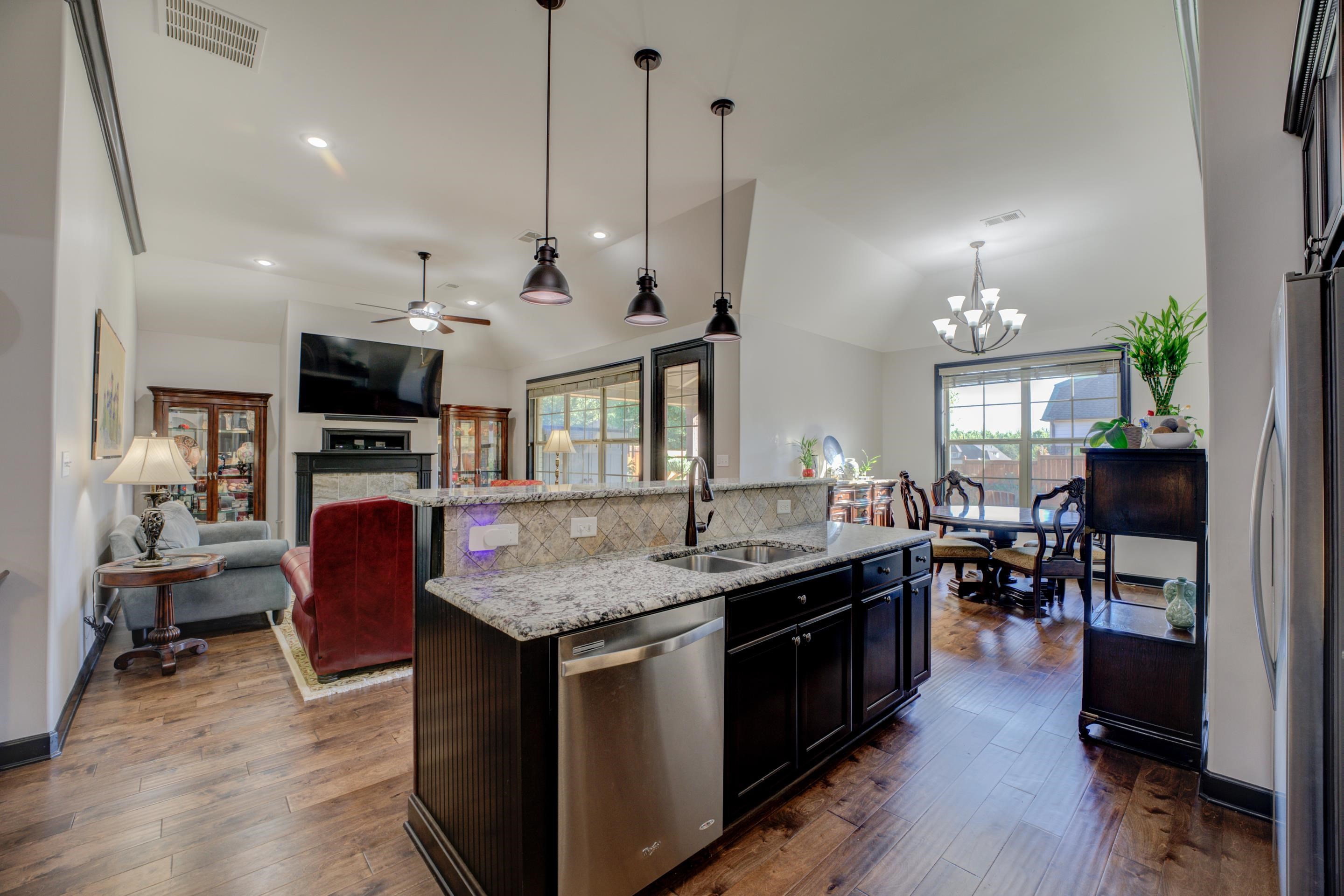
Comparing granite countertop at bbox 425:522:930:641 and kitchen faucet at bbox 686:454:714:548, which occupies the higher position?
kitchen faucet at bbox 686:454:714:548

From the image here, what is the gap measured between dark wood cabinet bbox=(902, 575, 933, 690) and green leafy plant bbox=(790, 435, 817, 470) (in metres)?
3.14

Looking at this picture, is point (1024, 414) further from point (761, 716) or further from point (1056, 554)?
point (761, 716)

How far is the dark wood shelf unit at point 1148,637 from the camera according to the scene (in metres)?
2.28

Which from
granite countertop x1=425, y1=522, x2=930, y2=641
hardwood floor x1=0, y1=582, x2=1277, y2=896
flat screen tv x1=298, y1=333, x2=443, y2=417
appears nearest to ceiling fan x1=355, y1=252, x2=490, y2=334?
flat screen tv x1=298, y1=333, x2=443, y2=417

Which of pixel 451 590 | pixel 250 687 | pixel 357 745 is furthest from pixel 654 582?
pixel 250 687

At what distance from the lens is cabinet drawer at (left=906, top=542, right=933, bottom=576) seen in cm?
271

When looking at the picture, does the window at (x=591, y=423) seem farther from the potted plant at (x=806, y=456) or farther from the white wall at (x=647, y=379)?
the potted plant at (x=806, y=456)

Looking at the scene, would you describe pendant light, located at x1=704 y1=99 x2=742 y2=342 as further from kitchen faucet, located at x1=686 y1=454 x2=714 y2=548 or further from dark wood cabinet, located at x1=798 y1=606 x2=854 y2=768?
dark wood cabinet, located at x1=798 y1=606 x2=854 y2=768

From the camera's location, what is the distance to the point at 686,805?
1.65 metres

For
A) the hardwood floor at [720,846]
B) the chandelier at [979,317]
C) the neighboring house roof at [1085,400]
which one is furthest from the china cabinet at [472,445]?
the neighboring house roof at [1085,400]

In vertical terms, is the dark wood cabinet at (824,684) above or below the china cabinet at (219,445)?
below

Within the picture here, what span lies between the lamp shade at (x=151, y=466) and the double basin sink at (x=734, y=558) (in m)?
2.93

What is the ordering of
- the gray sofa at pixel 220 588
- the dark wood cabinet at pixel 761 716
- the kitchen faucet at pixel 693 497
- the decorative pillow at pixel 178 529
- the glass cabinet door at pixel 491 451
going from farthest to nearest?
the glass cabinet door at pixel 491 451 → the decorative pillow at pixel 178 529 → the gray sofa at pixel 220 588 → the kitchen faucet at pixel 693 497 → the dark wood cabinet at pixel 761 716

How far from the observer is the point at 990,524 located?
14.0 ft
